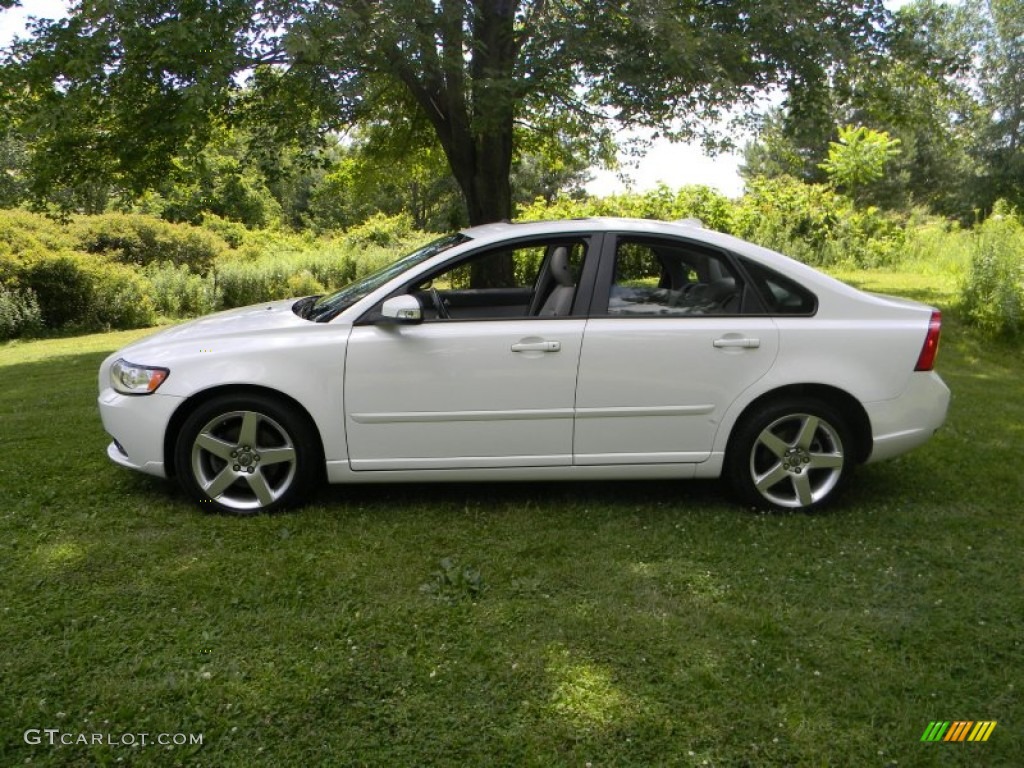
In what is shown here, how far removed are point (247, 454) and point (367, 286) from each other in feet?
3.74

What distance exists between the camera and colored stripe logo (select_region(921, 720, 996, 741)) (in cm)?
258

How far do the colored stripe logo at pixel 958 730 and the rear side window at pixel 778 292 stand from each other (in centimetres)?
223

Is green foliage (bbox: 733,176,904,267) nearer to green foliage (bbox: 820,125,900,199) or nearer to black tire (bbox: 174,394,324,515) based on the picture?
green foliage (bbox: 820,125,900,199)

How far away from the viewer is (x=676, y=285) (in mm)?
4559

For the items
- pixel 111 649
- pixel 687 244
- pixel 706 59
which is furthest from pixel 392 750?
pixel 706 59

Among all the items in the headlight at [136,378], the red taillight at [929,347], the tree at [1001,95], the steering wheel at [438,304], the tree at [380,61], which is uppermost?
the tree at [1001,95]

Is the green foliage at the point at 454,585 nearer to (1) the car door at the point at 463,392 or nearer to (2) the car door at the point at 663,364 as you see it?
(1) the car door at the point at 463,392

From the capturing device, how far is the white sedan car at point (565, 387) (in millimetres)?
4188

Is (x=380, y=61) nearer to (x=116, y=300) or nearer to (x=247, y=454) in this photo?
(x=247, y=454)

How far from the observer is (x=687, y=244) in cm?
444

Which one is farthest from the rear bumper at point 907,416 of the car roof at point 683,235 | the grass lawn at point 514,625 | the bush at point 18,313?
the bush at point 18,313

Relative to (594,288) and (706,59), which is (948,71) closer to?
(706,59)

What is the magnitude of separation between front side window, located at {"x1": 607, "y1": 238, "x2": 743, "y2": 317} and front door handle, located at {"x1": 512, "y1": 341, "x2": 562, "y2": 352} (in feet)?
1.21

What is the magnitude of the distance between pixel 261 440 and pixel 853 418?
3.16m
